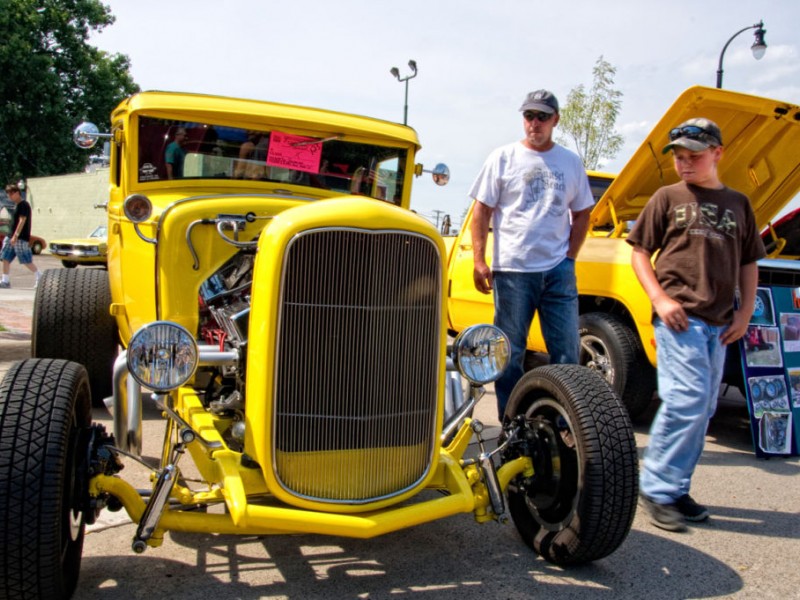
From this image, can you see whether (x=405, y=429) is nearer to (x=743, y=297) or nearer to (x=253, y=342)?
(x=253, y=342)

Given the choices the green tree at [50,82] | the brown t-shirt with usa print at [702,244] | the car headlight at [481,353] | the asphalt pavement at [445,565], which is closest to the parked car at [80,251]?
the asphalt pavement at [445,565]

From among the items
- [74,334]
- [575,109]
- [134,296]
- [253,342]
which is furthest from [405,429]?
[575,109]

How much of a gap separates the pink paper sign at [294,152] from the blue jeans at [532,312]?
1230 mm

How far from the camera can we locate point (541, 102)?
3.78 meters

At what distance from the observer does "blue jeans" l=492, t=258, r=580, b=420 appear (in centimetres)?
386

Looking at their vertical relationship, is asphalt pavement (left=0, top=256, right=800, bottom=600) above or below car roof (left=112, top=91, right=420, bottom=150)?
below

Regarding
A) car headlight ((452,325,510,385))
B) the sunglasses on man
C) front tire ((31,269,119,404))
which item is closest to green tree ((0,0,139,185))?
front tire ((31,269,119,404))

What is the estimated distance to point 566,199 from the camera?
3.92 m

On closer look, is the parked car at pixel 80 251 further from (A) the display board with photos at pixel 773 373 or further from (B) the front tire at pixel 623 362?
(A) the display board with photos at pixel 773 373

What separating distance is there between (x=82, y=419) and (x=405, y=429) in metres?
1.19

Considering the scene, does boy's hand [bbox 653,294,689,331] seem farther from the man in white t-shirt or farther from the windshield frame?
the windshield frame

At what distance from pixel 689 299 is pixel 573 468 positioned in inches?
41.0

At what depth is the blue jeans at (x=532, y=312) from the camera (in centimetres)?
386

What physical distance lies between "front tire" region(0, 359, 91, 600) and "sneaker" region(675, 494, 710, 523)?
8.51 ft
